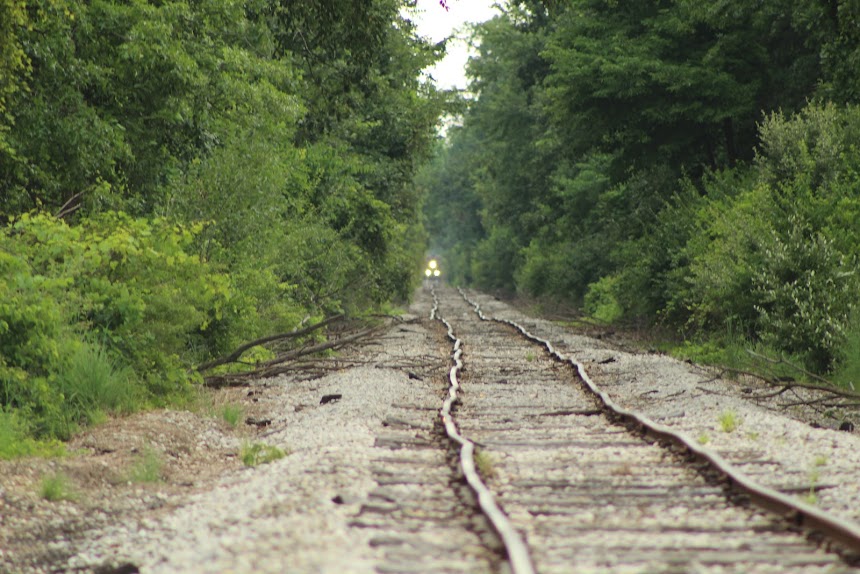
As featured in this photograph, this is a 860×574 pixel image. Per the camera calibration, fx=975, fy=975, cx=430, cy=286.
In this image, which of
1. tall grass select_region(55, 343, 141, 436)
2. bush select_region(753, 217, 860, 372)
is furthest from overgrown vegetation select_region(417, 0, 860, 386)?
tall grass select_region(55, 343, 141, 436)

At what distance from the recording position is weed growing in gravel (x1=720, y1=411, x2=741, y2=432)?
8945 millimetres

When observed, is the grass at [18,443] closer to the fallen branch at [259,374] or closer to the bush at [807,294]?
the fallen branch at [259,374]

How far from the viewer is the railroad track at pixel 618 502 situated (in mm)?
4742

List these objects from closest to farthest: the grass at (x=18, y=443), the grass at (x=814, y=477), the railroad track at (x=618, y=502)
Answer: the railroad track at (x=618, y=502) < the grass at (x=814, y=477) < the grass at (x=18, y=443)

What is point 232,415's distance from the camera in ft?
34.8

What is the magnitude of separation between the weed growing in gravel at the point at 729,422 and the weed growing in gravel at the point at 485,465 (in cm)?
271

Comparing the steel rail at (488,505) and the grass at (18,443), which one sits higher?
the steel rail at (488,505)

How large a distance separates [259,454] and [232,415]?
6.80 ft

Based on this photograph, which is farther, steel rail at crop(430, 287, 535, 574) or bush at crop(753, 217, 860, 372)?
bush at crop(753, 217, 860, 372)

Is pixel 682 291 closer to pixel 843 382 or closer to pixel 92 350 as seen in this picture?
pixel 843 382

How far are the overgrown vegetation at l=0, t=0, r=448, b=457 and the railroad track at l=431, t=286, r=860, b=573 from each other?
3.81m


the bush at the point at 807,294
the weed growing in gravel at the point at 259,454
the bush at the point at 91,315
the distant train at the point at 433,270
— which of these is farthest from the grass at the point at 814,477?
the distant train at the point at 433,270

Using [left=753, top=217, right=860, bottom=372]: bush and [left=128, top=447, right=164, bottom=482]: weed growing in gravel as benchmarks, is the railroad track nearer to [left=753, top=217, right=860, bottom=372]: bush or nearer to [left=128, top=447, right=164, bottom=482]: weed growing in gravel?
[left=128, top=447, right=164, bottom=482]: weed growing in gravel

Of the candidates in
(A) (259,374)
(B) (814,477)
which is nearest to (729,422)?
(B) (814,477)
